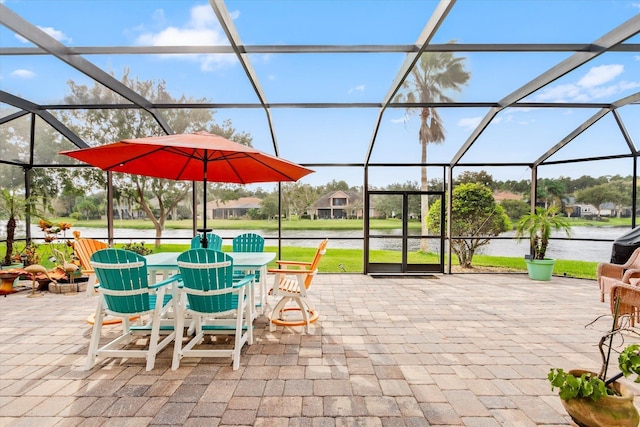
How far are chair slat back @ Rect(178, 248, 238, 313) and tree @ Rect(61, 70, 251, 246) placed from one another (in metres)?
4.34

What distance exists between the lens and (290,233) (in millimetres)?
7727

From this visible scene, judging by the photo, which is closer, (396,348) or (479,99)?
(396,348)

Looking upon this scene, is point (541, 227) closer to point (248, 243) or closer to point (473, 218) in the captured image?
point (473, 218)

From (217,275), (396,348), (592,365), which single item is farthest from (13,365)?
(592,365)

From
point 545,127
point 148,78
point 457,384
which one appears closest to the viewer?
point 457,384

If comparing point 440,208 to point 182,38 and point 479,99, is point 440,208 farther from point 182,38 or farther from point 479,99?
point 182,38

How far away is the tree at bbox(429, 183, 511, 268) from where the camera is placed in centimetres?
838

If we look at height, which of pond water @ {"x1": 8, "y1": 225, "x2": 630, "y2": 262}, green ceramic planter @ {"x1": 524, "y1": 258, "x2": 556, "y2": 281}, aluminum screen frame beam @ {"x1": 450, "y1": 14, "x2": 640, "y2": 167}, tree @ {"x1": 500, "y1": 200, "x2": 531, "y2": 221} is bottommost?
green ceramic planter @ {"x1": 524, "y1": 258, "x2": 556, "y2": 281}

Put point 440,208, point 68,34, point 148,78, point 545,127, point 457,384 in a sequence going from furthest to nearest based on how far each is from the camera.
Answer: point 545,127 < point 440,208 < point 148,78 < point 68,34 < point 457,384

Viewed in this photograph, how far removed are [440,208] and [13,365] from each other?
7560mm

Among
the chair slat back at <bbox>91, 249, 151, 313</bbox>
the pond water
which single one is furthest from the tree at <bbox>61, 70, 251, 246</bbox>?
the chair slat back at <bbox>91, 249, 151, 313</bbox>

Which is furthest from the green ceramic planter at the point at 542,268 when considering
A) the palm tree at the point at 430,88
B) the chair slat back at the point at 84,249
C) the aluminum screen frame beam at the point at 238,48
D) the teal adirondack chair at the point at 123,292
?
the chair slat back at the point at 84,249

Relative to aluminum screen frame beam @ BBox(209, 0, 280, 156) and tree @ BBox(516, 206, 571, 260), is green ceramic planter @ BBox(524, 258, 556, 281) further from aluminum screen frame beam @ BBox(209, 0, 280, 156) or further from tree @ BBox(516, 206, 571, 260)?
aluminum screen frame beam @ BBox(209, 0, 280, 156)

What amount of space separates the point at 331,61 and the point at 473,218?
5645 millimetres
